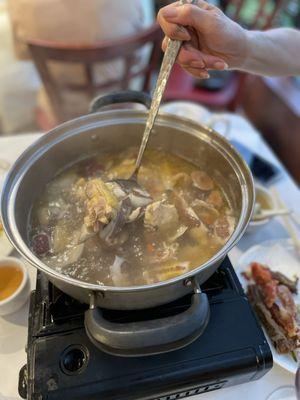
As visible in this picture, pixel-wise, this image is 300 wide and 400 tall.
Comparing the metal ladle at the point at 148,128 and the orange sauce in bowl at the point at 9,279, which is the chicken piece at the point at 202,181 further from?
the orange sauce in bowl at the point at 9,279

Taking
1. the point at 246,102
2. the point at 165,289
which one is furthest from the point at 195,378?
the point at 246,102

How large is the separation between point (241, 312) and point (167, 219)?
0.39 meters

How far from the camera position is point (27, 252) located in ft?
3.05

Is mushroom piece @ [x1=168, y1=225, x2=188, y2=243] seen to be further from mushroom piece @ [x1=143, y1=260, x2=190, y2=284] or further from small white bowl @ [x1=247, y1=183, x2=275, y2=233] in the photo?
small white bowl @ [x1=247, y1=183, x2=275, y2=233]

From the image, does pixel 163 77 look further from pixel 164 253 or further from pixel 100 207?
pixel 164 253

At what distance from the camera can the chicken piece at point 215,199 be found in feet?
4.55

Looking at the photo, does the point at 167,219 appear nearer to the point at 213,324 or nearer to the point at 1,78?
the point at 213,324

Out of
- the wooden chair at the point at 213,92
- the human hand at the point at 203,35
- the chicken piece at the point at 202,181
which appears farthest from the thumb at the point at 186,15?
the wooden chair at the point at 213,92

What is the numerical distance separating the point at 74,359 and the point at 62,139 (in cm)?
79

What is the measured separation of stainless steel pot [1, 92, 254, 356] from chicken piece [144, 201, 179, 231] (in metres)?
0.24

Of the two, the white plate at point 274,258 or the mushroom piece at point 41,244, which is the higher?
the white plate at point 274,258

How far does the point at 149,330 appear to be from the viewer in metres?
0.89

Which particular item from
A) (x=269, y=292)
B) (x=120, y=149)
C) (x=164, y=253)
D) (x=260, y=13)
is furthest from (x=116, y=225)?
(x=260, y=13)

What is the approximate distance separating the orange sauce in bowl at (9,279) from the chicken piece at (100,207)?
376 mm
